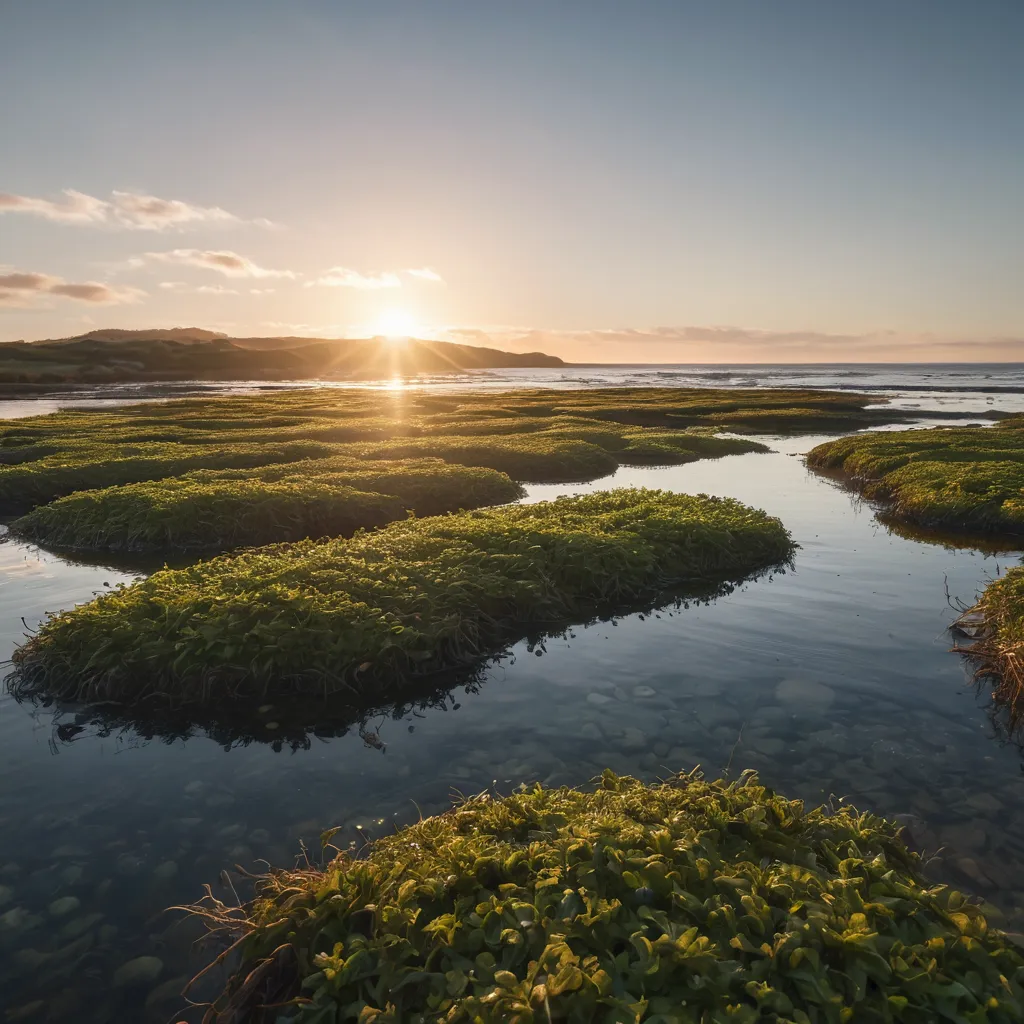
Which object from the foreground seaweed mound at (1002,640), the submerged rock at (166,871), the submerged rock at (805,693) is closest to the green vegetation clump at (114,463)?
the submerged rock at (166,871)

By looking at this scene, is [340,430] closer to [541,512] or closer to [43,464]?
[43,464]

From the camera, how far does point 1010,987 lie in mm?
5156

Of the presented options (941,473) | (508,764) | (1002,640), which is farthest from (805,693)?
(941,473)

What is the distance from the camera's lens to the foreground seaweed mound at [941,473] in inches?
971

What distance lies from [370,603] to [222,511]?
470 inches

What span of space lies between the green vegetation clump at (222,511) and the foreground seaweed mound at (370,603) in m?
4.65

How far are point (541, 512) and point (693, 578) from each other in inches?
225

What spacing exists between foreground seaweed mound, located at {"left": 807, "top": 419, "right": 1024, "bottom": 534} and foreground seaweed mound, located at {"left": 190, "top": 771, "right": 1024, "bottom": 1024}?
69.5 feet

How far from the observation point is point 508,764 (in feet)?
32.6

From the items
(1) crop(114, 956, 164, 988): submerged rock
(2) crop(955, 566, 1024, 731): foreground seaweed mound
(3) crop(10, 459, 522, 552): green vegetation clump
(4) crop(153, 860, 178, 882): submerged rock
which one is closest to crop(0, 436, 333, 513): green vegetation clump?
(3) crop(10, 459, 522, 552): green vegetation clump

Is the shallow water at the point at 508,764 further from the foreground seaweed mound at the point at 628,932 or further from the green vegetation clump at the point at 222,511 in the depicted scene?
the green vegetation clump at the point at 222,511

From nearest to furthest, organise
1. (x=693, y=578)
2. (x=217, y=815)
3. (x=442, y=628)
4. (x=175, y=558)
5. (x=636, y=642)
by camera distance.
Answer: (x=217, y=815) → (x=442, y=628) → (x=636, y=642) → (x=693, y=578) → (x=175, y=558)

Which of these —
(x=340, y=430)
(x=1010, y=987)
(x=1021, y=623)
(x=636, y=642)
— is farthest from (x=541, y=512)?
(x=340, y=430)

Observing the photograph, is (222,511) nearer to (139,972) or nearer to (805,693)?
(139,972)
